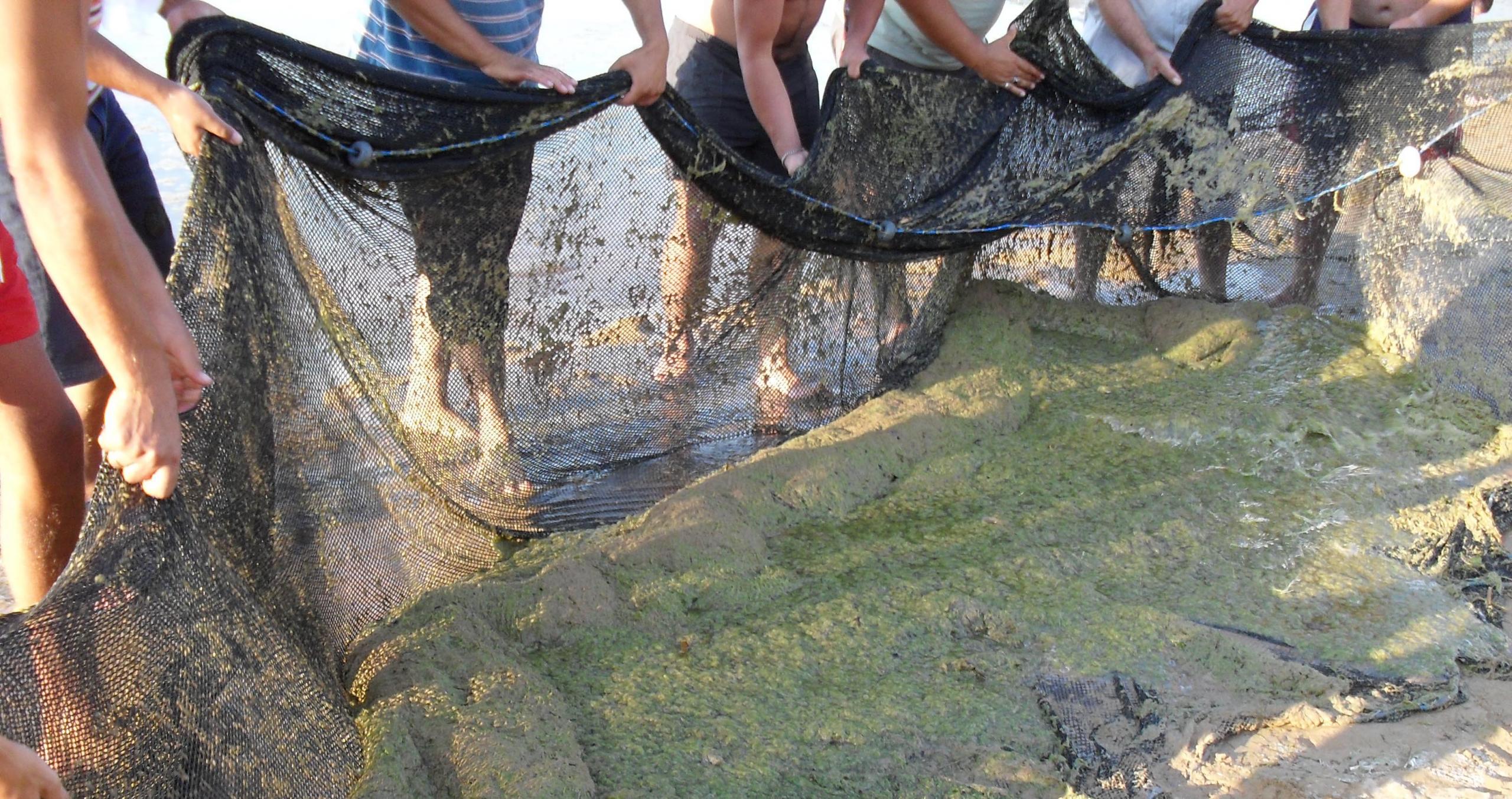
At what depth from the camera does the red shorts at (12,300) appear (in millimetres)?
2119

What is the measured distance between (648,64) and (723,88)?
2.88ft

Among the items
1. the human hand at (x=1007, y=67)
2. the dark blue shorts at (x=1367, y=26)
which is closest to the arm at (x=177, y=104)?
the human hand at (x=1007, y=67)

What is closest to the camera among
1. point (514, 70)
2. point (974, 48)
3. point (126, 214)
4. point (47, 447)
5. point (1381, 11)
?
point (47, 447)

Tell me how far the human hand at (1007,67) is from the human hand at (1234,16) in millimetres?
757

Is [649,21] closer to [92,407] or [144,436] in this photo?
[92,407]

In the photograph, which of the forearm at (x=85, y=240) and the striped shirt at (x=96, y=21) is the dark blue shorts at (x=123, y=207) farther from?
the forearm at (x=85, y=240)

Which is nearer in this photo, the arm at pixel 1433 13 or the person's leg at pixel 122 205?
the person's leg at pixel 122 205

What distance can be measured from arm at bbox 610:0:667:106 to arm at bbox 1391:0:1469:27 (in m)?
3.01

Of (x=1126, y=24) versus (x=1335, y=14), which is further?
(x=1335, y=14)

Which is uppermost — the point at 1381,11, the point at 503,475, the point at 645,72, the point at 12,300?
the point at 1381,11

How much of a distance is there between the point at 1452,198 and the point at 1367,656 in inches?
84.9

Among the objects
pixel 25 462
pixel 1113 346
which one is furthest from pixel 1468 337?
pixel 25 462

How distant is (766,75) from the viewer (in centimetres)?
362

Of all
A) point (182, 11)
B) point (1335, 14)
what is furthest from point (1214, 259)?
point (182, 11)
